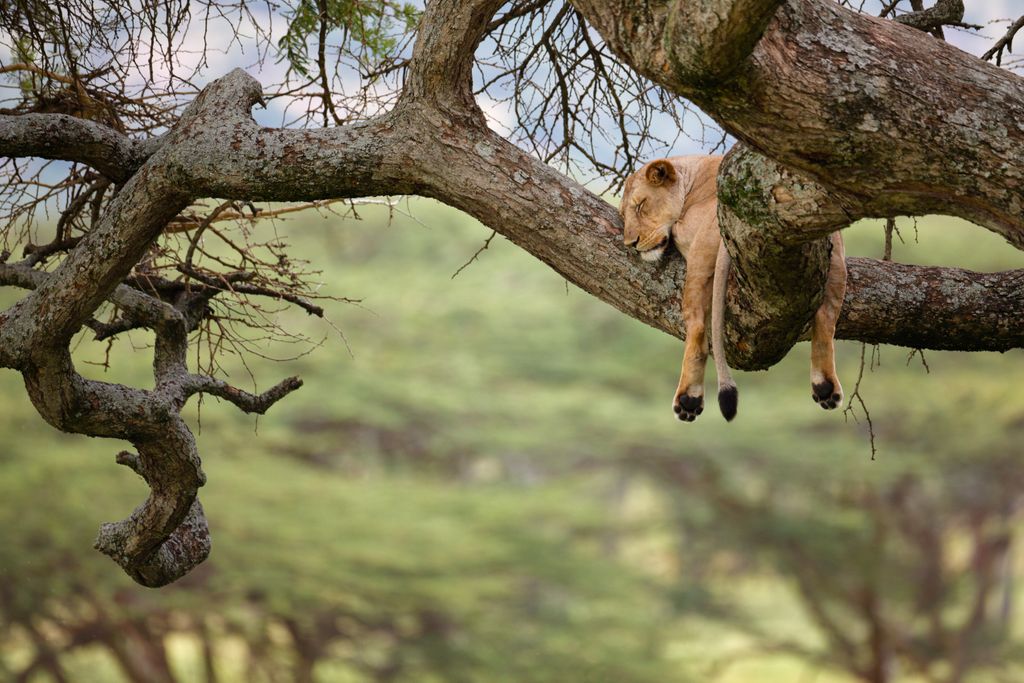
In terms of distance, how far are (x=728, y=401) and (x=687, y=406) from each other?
0.68ft

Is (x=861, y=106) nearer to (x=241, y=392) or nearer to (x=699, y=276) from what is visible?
(x=699, y=276)

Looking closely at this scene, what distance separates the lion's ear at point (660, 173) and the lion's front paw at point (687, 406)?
511 millimetres

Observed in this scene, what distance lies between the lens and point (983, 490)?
916cm

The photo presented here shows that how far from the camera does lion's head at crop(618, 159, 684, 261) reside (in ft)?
7.30

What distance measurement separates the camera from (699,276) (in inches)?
83.4

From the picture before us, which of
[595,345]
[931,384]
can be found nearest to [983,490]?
[931,384]

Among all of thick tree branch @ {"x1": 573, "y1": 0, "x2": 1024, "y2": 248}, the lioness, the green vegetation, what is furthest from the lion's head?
the green vegetation

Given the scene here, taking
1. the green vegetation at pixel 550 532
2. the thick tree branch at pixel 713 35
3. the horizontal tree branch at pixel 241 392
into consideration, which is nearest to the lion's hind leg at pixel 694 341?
the thick tree branch at pixel 713 35

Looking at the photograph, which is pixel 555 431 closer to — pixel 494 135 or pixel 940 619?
pixel 940 619

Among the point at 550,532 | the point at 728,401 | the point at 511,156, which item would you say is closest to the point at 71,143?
the point at 511,156

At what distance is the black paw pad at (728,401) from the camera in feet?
6.23

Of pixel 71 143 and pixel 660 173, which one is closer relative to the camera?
pixel 660 173

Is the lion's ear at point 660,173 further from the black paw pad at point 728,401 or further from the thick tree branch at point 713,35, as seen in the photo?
the thick tree branch at point 713,35

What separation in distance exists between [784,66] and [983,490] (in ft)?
28.0
